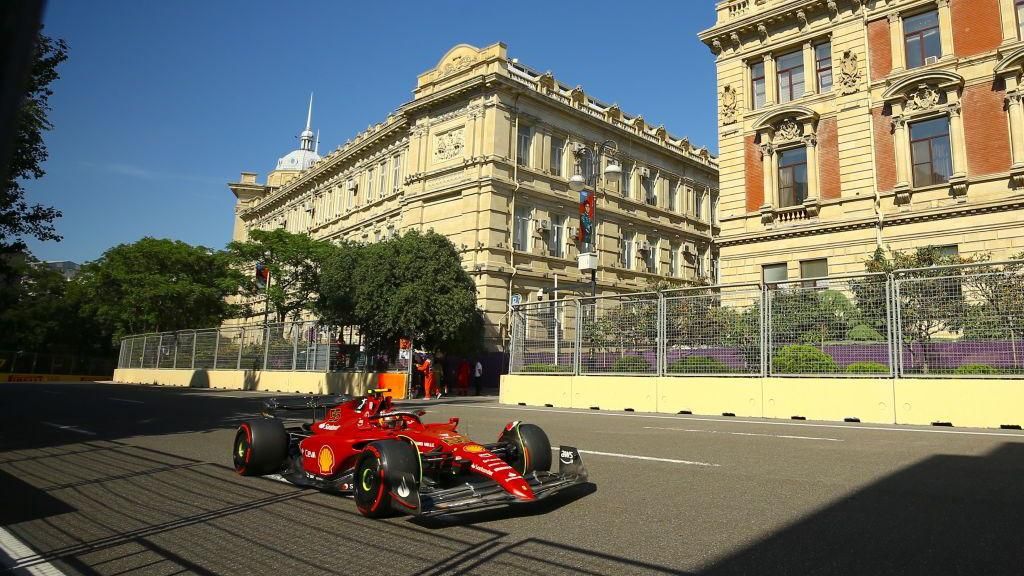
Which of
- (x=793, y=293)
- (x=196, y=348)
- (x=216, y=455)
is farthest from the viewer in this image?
(x=196, y=348)

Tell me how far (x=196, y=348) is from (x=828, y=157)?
31997 mm

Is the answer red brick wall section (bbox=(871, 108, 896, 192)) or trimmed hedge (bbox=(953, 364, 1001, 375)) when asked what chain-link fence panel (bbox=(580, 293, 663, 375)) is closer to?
trimmed hedge (bbox=(953, 364, 1001, 375))

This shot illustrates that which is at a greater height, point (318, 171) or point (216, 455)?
point (318, 171)

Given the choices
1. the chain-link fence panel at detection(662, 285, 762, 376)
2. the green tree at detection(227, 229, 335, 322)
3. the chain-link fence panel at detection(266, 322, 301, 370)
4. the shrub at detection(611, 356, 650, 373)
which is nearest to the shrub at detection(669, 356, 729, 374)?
the chain-link fence panel at detection(662, 285, 762, 376)

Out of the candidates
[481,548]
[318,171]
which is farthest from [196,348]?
[481,548]

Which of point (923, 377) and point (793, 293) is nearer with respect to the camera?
point (923, 377)

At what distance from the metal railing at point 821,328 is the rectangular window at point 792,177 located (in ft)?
40.7

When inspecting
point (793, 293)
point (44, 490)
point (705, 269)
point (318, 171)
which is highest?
point (318, 171)

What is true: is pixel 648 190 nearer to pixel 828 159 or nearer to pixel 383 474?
pixel 828 159

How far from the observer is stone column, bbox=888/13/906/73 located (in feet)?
78.4

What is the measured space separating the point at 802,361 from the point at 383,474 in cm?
1155

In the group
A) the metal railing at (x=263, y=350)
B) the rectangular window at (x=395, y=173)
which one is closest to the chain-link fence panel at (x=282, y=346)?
the metal railing at (x=263, y=350)

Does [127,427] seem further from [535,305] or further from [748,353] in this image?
[748,353]

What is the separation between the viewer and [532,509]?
5332 millimetres
